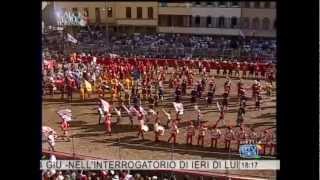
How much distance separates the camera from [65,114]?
2643 mm

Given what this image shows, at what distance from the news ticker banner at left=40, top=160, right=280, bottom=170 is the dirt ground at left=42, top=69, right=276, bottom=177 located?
0.02m

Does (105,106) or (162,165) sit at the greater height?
(105,106)

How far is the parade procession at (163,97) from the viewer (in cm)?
263

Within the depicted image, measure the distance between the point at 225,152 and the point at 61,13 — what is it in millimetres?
798

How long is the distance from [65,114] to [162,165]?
16.1 inches

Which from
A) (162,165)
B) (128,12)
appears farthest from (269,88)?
(128,12)

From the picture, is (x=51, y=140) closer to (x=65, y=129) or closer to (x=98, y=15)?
(x=65, y=129)

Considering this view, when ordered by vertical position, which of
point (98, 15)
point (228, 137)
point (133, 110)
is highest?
point (98, 15)

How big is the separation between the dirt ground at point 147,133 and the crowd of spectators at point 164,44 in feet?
0.40

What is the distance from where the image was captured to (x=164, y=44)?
2648mm

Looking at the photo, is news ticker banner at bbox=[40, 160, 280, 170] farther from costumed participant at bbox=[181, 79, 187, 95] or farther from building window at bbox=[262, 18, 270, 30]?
building window at bbox=[262, 18, 270, 30]

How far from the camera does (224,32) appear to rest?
2.65 meters
